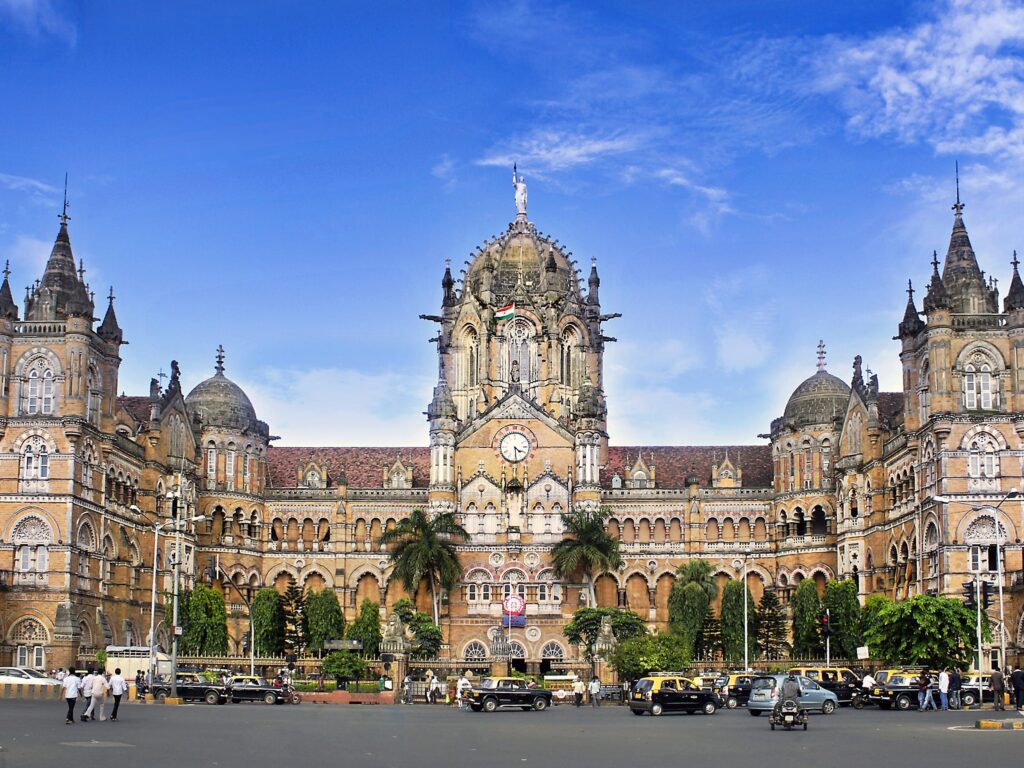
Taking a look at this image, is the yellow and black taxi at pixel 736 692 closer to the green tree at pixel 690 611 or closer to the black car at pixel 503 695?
the black car at pixel 503 695

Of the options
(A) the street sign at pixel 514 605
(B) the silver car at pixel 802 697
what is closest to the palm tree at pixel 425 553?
(A) the street sign at pixel 514 605

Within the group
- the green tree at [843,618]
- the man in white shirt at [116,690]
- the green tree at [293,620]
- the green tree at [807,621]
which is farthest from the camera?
the green tree at [293,620]

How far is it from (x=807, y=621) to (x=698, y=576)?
35.5 feet

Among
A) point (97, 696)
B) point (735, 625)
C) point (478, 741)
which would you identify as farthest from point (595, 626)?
point (478, 741)

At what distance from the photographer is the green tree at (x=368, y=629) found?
9494 cm

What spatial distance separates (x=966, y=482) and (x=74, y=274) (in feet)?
177

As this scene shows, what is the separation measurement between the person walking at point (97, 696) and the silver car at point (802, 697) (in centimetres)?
2406

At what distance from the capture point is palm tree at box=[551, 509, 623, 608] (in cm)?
9950

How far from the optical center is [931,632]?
6975cm

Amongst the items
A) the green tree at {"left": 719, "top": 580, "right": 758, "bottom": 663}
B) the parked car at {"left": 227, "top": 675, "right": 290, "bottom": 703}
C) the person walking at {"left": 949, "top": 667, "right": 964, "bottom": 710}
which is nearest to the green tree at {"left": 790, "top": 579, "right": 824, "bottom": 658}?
the green tree at {"left": 719, "top": 580, "right": 758, "bottom": 663}

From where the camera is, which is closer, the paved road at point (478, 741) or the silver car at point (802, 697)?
the paved road at point (478, 741)

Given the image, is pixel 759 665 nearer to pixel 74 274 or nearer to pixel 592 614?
pixel 592 614

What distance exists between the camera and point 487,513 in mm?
106062

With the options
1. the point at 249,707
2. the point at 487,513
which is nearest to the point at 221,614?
the point at 487,513
